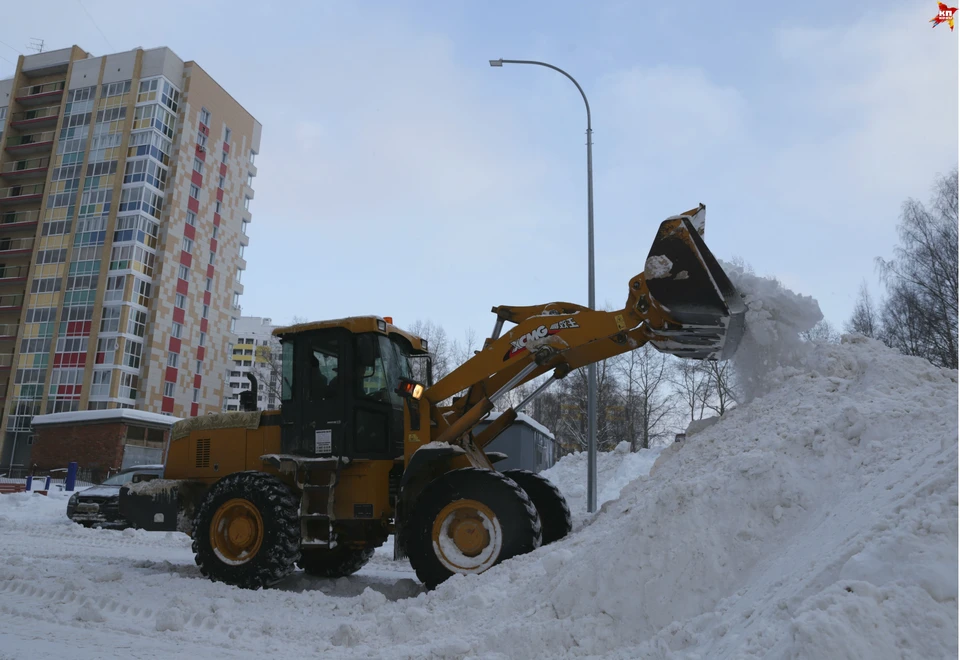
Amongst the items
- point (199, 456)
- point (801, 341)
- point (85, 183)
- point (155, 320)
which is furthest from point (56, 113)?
point (801, 341)

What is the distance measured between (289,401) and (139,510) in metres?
2.29

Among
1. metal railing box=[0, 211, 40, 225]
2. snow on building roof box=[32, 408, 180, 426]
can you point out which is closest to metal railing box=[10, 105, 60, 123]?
metal railing box=[0, 211, 40, 225]

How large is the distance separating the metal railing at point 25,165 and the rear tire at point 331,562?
55051 mm

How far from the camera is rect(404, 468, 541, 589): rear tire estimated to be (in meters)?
Answer: 6.78

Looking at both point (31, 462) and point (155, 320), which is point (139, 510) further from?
point (155, 320)

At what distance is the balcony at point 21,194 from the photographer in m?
51.7

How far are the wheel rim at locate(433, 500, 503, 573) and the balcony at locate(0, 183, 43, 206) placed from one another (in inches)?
2189

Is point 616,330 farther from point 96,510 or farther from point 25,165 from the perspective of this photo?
point 25,165

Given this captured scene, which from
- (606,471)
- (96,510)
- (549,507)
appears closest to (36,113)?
(96,510)

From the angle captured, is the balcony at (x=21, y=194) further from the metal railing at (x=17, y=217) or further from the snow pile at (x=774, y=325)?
the snow pile at (x=774, y=325)

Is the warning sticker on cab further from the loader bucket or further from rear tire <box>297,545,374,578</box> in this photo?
the loader bucket

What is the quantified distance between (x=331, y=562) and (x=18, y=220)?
181ft

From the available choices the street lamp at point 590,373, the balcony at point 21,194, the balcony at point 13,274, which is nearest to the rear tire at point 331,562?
the street lamp at point 590,373

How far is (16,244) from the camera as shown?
51750 millimetres
